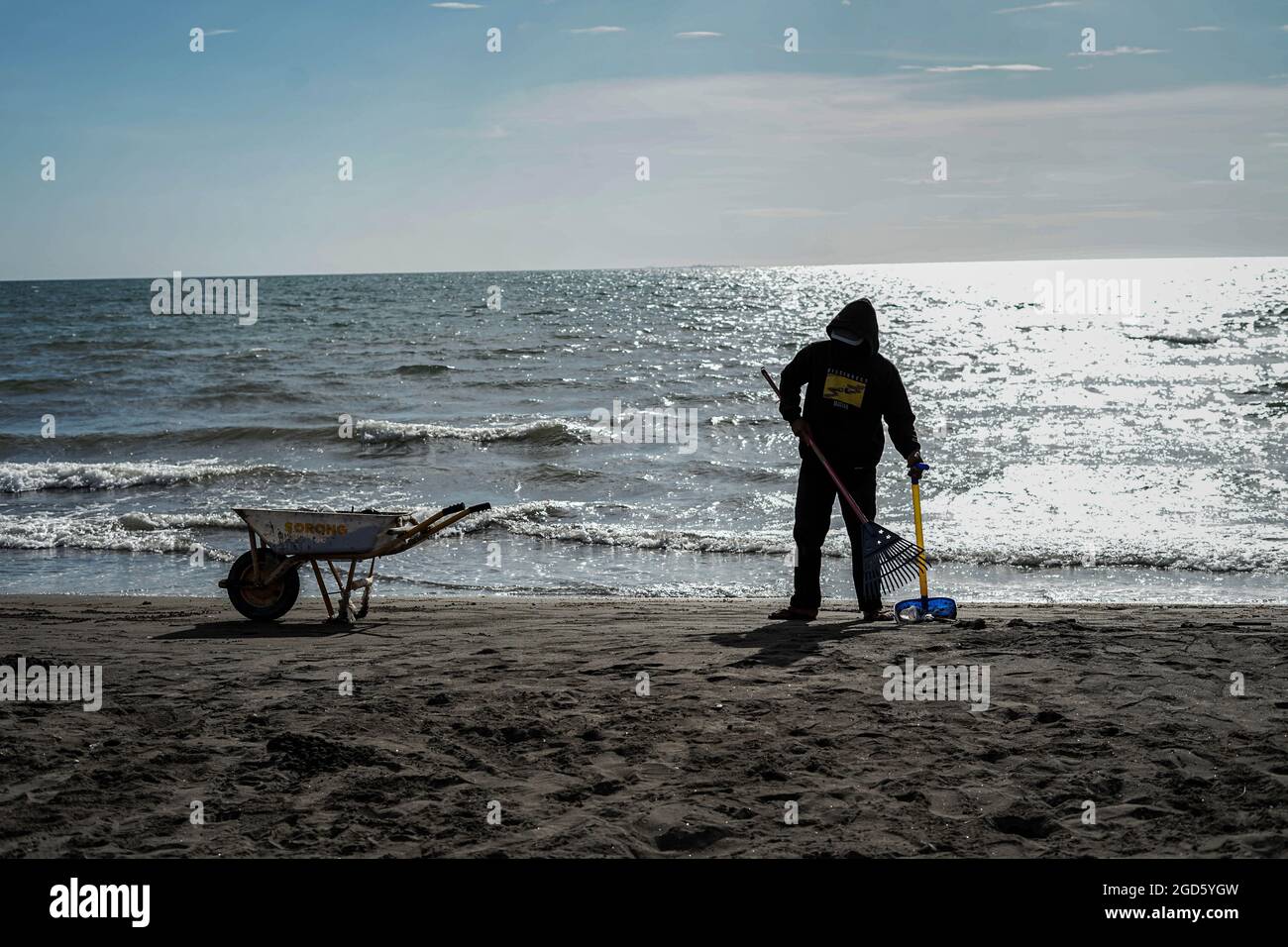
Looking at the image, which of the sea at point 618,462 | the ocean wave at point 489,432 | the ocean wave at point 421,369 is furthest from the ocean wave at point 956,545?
the ocean wave at point 421,369

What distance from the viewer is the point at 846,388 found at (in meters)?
6.73

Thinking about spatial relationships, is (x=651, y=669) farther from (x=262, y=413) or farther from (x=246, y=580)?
(x=262, y=413)

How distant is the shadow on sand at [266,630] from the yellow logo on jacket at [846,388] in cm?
309

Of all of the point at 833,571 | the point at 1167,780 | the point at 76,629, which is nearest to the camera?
the point at 1167,780

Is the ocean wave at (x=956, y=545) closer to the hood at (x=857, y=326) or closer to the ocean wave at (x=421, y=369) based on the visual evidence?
the hood at (x=857, y=326)

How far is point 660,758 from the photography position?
163 inches

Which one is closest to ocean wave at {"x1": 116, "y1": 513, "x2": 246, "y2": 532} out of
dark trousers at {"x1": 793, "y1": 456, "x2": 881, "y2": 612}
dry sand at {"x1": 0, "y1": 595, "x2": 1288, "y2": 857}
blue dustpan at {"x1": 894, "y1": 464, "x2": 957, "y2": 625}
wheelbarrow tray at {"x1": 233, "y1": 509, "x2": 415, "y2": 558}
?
wheelbarrow tray at {"x1": 233, "y1": 509, "x2": 415, "y2": 558}

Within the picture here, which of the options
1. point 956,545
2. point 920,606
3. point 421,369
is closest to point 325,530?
point 920,606

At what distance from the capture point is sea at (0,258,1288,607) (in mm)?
9891

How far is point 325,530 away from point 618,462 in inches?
355
